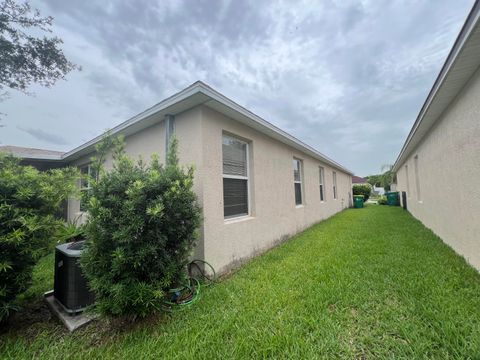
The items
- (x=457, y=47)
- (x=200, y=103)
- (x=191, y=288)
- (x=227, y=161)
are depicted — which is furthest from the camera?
(x=227, y=161)

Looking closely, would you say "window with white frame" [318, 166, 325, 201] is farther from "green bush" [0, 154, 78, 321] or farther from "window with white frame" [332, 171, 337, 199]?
"green bush" [0, 154, 78, 321]

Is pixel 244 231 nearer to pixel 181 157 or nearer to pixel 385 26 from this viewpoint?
pixel 181 157

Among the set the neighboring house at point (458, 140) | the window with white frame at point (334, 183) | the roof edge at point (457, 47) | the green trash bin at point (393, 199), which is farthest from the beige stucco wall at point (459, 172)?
the green trash bin at point (393, 199)

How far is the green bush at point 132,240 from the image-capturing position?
208 centimetres

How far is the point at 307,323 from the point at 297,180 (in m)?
5.78

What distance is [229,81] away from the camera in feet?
28.6

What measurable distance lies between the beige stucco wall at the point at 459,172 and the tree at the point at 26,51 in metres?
11.0

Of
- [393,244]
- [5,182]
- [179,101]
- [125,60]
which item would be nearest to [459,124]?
[393,244]

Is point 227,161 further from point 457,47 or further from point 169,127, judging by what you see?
point 457,47

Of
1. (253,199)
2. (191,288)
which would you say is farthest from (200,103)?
(191,288)

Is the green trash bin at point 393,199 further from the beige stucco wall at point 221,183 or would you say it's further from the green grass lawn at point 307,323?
the green grass lawn at point 307,323

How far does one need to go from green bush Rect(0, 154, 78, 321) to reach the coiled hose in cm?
157

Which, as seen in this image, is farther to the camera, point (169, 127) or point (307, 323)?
point (169, 127)

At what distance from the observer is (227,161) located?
4.15 metres
